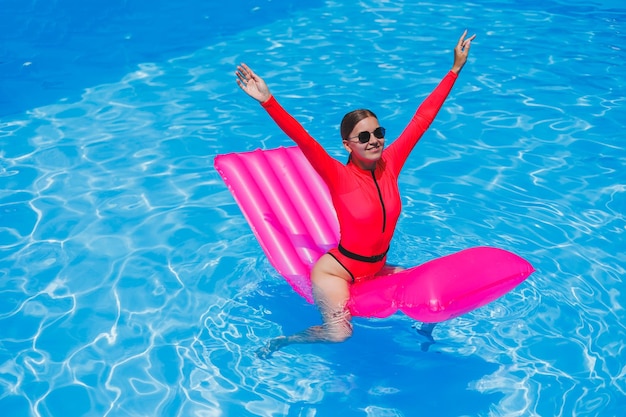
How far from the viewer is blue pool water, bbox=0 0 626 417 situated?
3.62m

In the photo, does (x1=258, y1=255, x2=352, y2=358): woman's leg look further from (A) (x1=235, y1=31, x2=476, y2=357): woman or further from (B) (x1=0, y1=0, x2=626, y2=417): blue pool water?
(B) (x1=0, y1=0, x2=626, y2=417): blue pool water

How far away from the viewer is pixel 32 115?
21.3ft

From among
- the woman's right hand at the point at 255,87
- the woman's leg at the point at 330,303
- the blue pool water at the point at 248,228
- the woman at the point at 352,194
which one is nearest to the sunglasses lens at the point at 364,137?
the woman at the point at 352,194

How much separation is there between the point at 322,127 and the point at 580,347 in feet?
10.5

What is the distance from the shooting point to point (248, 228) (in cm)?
492

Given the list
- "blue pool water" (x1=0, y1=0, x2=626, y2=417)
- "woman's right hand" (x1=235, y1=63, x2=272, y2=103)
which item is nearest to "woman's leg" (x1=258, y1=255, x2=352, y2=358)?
"blue pool water" (x1=0, y1=0, x2=626, y2=417)

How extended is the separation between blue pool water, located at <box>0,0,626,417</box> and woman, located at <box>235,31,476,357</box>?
1.34 ft

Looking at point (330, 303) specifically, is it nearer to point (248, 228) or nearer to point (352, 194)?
point (352, 194)

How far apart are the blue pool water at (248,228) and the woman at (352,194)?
409 mm

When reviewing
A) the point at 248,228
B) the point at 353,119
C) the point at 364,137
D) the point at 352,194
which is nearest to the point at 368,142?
the point at 364,137

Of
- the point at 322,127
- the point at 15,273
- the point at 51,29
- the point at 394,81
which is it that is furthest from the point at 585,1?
A: the point at 15,273

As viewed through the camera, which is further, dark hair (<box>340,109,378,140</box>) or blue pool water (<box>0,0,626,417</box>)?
blue pool water (<box>0,0,626,417</box>)

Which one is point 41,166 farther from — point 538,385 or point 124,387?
point 538,385

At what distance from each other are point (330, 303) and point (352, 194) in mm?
549
